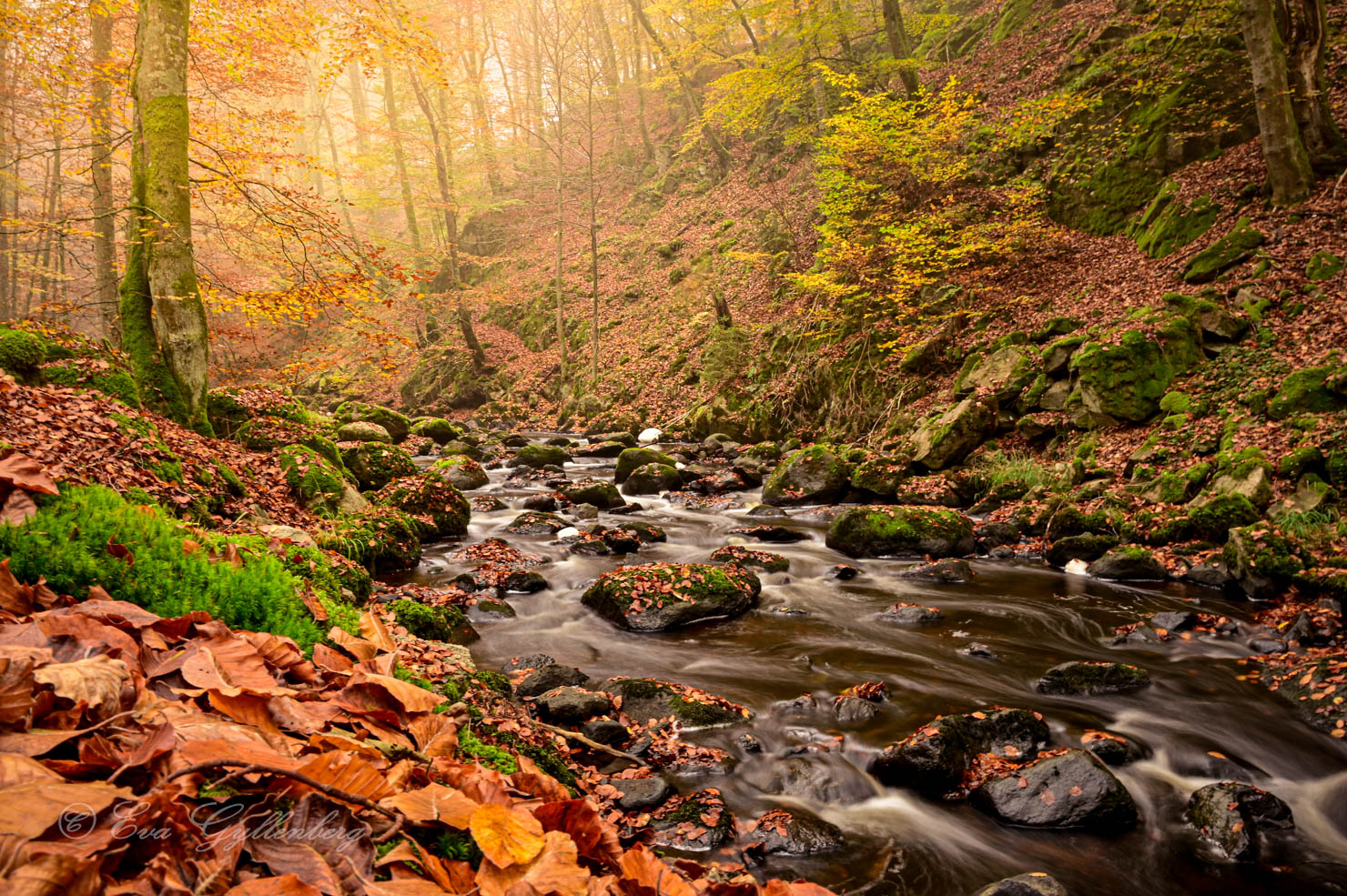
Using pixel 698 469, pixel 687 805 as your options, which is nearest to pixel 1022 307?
pixel 698 469

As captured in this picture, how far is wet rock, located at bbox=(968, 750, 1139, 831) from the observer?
4066mm

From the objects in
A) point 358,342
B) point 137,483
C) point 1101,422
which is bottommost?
point 1101,422

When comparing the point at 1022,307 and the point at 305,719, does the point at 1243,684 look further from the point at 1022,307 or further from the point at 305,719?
the point at 1022,307

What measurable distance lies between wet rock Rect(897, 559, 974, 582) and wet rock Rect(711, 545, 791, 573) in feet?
5.17

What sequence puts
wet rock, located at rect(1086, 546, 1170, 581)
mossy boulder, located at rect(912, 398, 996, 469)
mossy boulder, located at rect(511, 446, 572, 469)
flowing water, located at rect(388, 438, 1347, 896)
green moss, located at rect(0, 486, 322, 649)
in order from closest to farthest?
green moss, located at rect(0, 486, 322, 649) → flowing water, located at rect(388, 438, 1347, 896) → wet rock, located at rect(1086, 546, 1170, 581) → mossy boulder, located at rect(912, 398, 996, 469) → mossy boulder, located at rect(511, 446, 572, 469)

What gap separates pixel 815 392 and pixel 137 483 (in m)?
13.4

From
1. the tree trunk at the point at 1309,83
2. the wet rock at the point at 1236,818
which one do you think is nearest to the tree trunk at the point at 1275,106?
the tree trunk at the point at 1309,83

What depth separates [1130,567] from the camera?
8.08 metres

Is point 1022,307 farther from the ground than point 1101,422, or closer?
farther from the ground

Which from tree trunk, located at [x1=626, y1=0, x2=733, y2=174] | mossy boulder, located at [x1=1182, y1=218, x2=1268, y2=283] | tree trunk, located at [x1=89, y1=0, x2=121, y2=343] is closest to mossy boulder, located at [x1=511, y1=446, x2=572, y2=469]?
tree trunk, located at [x1=89, y1=0, x2=121, y2=343]

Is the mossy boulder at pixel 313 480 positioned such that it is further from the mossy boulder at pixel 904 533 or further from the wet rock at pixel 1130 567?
the wet rock at pixel 1130 567

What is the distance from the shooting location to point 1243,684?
5.73m

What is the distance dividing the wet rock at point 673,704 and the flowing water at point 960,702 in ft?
0.45

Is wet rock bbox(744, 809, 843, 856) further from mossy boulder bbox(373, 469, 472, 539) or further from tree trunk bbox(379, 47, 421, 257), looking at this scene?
tree trunk bbox(379, 47, 421, 257)
